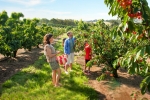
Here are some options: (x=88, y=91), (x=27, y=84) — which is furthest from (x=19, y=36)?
(x=88, y=91)

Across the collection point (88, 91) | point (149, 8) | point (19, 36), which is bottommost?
point (88, 91)

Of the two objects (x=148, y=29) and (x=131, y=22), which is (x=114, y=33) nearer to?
(x=131, y=22)

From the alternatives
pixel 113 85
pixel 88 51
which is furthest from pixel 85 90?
pixel 88 51

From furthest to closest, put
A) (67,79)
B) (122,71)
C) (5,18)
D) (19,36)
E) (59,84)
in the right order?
(5,18) → (19,36) → (122,71) → (67,79) → (59,84)

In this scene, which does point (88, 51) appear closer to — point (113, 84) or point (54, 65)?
point (113, 84)

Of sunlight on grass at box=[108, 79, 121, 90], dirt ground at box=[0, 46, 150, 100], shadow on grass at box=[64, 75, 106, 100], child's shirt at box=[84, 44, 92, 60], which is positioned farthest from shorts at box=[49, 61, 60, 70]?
child's shirt at box=[84, 44, 92, 60]

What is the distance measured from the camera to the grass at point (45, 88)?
22.8 ft

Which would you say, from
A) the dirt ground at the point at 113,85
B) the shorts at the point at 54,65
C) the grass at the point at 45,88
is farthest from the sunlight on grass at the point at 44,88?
the shorts at the point at 54,65

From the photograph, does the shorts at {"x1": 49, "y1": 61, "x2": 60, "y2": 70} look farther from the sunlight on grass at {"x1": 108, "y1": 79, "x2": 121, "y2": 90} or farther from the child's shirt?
the child's shirt

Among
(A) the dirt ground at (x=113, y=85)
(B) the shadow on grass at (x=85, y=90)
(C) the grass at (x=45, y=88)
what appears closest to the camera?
(C) the grass at (x=45, y=88)

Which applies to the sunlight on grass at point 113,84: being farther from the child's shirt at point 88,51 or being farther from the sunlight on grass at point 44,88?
the child's shirt at point 88,51

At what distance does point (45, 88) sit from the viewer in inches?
299

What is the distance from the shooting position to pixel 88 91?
754 centimetres

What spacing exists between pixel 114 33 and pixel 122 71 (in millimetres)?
8410
